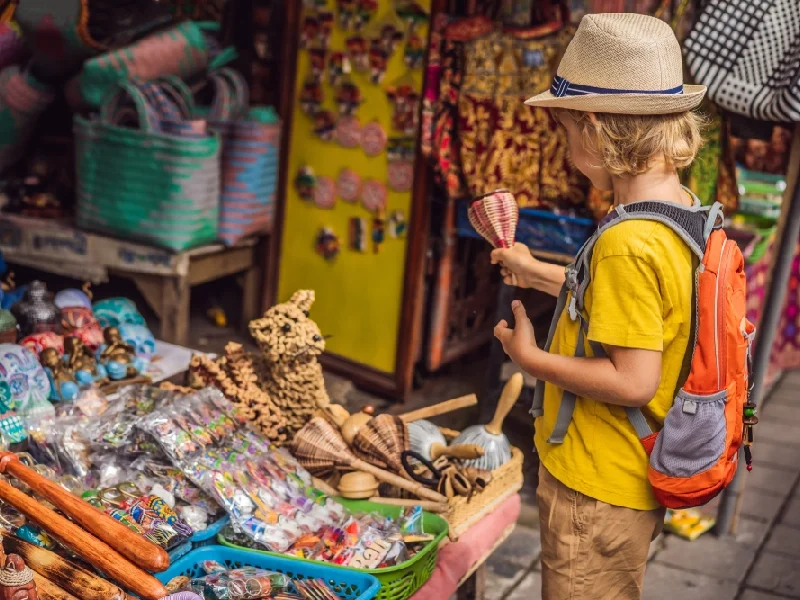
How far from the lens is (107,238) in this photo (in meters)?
4.42

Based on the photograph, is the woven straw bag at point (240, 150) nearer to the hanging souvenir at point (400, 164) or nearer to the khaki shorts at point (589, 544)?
the hanging souvenir at point (400, 164)

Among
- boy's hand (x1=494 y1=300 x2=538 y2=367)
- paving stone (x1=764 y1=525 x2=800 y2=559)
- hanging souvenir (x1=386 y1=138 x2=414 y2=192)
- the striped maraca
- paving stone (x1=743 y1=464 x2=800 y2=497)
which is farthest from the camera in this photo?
hanging souvenir (x1=386 y1=138 x2=414 y2=192)

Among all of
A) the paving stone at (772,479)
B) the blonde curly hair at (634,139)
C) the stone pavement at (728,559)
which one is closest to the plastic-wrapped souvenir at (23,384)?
the blonde curly hair at (634,139)

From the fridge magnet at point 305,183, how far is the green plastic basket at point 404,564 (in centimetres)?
263

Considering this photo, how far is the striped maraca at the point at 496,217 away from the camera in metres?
2.21

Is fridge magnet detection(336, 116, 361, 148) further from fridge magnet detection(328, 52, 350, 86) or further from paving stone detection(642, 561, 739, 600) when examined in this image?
paving stone detection(642, 561, 739, 600)

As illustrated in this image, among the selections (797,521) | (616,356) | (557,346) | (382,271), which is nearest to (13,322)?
(557,346)

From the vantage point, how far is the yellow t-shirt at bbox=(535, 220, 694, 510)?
1604 millimetres

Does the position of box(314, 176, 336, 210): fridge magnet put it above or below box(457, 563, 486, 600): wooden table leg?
above

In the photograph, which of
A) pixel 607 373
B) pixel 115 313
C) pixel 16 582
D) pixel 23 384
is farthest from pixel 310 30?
pixel 16 582

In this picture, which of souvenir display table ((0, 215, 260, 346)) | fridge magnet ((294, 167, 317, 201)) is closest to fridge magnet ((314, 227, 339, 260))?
fridge magnet ((294, 167, 317, 201))

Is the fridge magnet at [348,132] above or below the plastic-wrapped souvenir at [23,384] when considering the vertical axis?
above

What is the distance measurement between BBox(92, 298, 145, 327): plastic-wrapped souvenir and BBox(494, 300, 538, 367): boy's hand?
5.35ft

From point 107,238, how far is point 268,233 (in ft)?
2.72
